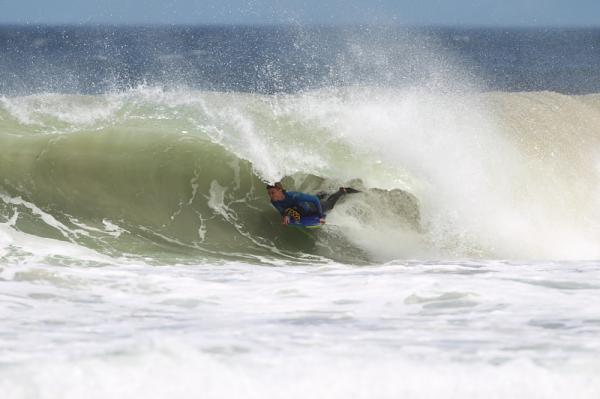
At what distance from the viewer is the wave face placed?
9.07 metres

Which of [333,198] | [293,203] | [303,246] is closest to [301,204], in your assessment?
[293,203]

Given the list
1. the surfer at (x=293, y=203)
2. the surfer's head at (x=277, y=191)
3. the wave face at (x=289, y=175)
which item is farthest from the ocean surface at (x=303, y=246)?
the surfer's head at (x=277, y=191)

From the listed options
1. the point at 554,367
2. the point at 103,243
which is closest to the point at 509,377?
the point at 554,367

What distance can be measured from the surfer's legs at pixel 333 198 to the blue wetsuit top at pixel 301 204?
1.32ft

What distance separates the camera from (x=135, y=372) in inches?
163

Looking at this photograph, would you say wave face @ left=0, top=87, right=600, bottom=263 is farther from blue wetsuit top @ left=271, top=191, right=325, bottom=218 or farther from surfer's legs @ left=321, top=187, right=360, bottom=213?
blue wetsuit top @ left=271, top=191, right=325, bottom=218

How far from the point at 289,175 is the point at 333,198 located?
71 cm

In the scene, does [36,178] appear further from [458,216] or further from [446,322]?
[446,322]

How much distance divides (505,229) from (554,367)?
608 centimetres

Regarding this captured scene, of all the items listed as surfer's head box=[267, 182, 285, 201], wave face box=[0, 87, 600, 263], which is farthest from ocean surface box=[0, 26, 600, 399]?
surfer's head box=[267, 182, 285, 201]

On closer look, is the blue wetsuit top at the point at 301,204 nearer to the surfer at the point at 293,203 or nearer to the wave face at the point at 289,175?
the surfer at the point at 293,203

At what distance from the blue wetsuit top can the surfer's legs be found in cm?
40

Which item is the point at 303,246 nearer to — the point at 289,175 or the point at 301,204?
the point at 301,204

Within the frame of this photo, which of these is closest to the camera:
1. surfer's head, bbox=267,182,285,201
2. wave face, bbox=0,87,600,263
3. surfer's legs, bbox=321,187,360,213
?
surfer's head, bbox=267,182,285,201
